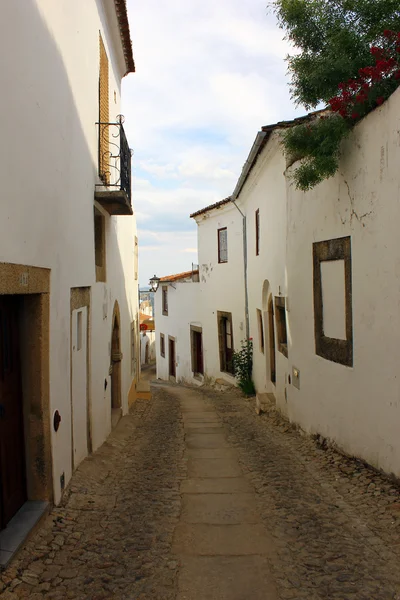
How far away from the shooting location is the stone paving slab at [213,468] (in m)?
6.14

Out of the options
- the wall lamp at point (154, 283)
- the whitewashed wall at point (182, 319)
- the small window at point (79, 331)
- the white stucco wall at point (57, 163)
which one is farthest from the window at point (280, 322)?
the wall lamp at point (154, 283)

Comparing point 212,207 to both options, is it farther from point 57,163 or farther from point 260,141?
point 57,163

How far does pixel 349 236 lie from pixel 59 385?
3511 mm

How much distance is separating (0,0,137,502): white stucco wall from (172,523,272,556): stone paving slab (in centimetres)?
124

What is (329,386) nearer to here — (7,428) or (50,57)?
(7,428)

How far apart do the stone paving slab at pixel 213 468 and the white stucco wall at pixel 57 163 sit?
1352 millimetres

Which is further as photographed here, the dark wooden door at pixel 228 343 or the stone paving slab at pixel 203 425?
the dark wooden door at pixel 228 343

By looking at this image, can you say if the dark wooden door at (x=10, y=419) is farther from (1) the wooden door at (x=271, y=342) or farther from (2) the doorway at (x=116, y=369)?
(1) the wooden door at (x=271, y=342)

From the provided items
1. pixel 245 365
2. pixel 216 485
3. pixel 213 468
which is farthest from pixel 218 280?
pixel 216 485

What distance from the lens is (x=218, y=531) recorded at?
4363 millimetres

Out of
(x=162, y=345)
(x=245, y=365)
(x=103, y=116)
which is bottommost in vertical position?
(x=162, y=345)

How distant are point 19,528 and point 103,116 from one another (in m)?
6.09

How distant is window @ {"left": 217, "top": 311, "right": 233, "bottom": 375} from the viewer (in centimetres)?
1652

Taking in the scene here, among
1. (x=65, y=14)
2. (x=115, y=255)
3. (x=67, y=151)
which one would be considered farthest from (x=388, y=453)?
(x=115, y=255)
